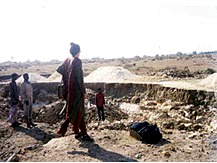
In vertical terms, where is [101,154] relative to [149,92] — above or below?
above

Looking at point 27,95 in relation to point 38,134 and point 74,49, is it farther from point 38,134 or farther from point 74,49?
point 74,49

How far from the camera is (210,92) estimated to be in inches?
505

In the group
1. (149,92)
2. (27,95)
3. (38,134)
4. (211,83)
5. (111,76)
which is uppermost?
(27,95)

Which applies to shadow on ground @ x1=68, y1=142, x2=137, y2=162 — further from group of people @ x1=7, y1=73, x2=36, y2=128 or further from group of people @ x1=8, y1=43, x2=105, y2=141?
group of people @ x1=7, y1=73, x2=36, y2=128

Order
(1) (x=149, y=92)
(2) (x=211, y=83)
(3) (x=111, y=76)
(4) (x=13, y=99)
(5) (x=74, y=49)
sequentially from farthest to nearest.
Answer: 1. (3) (x=111, y=76)
2. (1) (x=149, y=92)
3. (2) (x=211, y=83)
4. (4) (x=13, y=99)
5. (5) (x=74, y=49)

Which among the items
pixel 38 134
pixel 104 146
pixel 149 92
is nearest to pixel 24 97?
pixel 38 134

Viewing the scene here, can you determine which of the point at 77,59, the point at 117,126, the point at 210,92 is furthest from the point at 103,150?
the point at 210,92

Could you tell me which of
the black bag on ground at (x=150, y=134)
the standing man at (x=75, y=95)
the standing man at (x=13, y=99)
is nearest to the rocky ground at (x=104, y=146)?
the black bag on ground at (x=150, y=134)

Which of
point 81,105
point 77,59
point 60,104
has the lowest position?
point 60,104

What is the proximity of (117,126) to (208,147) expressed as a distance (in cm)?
262

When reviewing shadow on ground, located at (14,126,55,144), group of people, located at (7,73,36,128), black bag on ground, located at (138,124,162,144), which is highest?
group of people, located at (7,73,36,128)

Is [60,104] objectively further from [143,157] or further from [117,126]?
[143,157]

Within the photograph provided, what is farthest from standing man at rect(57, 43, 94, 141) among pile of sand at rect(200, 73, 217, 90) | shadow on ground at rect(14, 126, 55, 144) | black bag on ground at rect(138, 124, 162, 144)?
pile of sand at rect(200, 73, 217, 90)

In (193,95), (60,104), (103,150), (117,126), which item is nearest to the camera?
(103,150)
